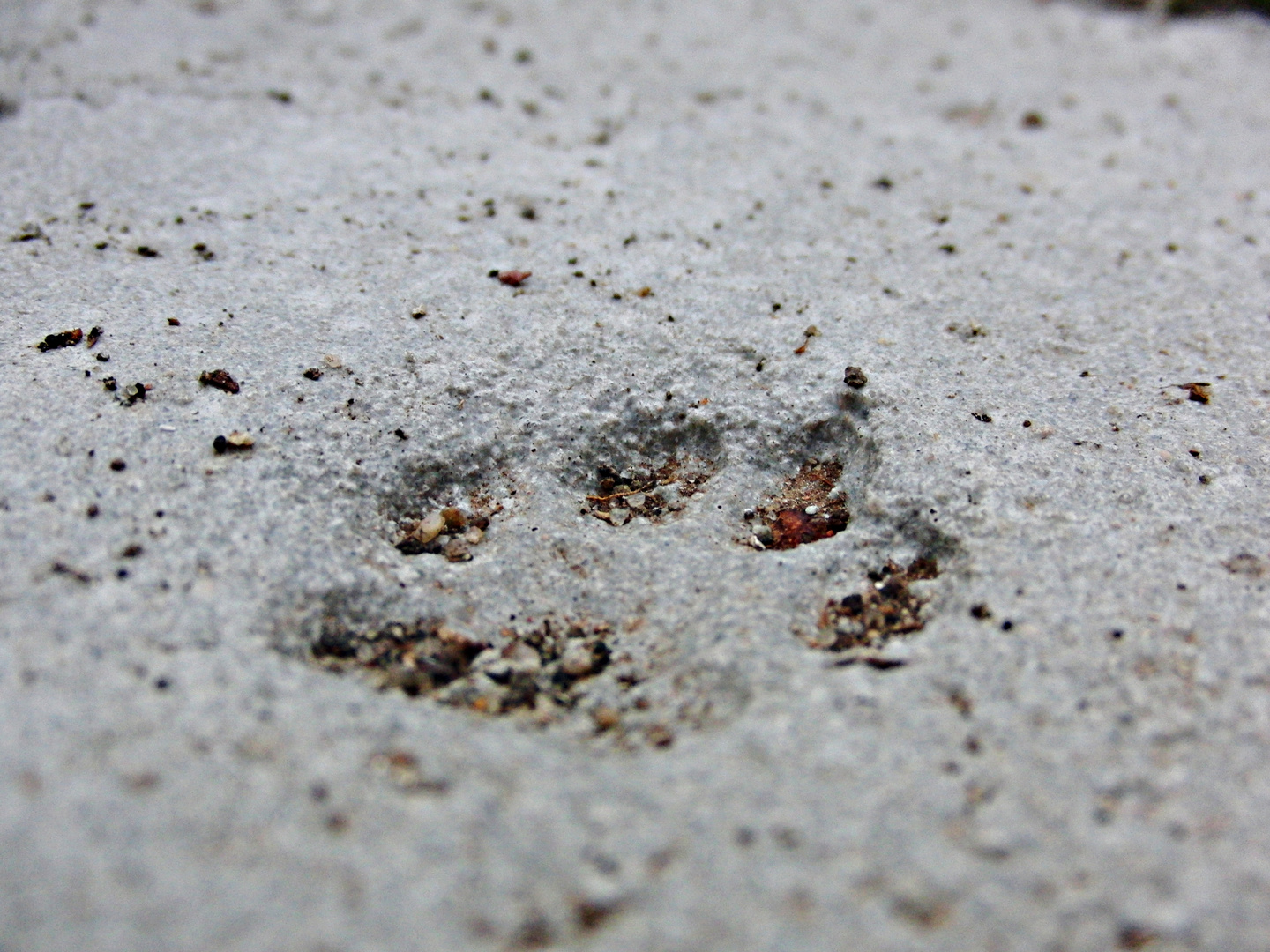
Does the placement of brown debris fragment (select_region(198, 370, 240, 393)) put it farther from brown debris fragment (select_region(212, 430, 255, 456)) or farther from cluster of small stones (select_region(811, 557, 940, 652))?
cluster of small stones (select_region(811, 557, 940, 652))

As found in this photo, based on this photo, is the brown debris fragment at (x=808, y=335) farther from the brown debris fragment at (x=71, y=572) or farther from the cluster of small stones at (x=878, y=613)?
the brown debris fragment at (x=71, y=572)

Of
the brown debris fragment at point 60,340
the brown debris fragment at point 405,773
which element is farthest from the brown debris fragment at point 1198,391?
the brown debris fragment at point 60,340

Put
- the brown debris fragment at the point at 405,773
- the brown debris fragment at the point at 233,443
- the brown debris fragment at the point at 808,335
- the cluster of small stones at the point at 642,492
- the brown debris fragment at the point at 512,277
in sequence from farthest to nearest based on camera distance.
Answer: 1. the brown debris fragment at the point at 512,277
2. the brown debris fragment at the point at 808,335
3. the cluster of small stones at the point at 642,492
4. the brown debris fragment at the point at 233,443
5. the brown debris fragment at the point at 405,773

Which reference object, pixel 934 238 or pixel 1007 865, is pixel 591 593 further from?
pixel 934 238

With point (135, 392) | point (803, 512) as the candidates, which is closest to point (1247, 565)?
point (803, 512)

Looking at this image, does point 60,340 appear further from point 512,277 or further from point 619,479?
point 619,479

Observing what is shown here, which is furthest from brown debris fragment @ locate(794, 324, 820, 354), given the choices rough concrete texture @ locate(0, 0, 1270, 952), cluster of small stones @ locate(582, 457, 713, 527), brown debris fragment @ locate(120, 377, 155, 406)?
brown debris fragment @ locate(120, 377, 155, 406)
